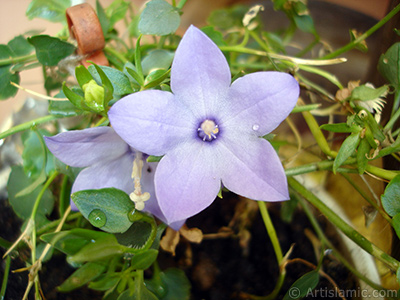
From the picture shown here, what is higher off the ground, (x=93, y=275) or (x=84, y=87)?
(x=84, y=87)

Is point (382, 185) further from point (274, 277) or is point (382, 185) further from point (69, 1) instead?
point (69, 1)

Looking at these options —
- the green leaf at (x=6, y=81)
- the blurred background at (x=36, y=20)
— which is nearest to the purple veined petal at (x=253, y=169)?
the green leaf at (x=6, y=81)

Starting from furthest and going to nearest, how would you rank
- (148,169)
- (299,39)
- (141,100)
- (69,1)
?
(299,39) → (69,1) → (148,169) → (141,100)

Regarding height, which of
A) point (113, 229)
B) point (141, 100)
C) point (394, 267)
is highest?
point (141, 100)

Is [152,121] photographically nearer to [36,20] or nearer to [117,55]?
→ [117,55]

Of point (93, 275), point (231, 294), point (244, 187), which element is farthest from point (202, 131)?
point (231, 294)

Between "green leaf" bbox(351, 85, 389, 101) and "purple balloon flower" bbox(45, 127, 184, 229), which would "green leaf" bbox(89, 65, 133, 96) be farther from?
"green leaf" bbox(351, 85, 389, 101)

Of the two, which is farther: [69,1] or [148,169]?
[69,1]
